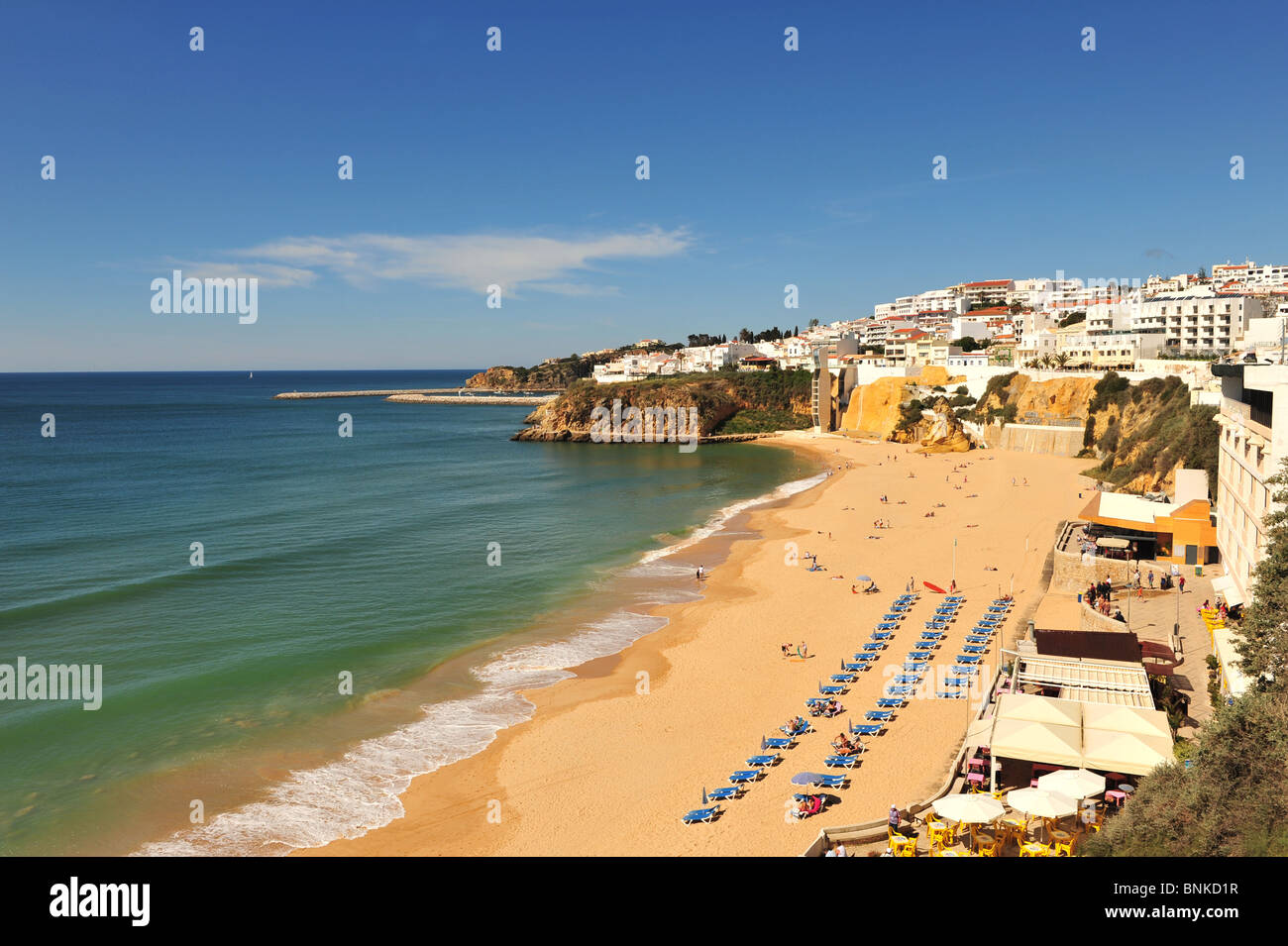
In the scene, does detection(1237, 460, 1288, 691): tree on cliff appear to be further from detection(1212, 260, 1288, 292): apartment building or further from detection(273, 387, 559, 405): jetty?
detection(273, 387, 559, 405): jetty

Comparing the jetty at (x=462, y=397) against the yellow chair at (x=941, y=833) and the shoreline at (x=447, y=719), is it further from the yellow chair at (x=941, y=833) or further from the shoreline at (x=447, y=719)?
the yellow chair at (x=941, y=833)

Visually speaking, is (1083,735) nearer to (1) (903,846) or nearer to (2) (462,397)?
(1) (903,846)

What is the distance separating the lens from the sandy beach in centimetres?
1457

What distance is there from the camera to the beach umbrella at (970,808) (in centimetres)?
1202

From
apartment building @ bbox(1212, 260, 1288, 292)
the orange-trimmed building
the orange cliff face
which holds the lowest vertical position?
the orange-trimmed building

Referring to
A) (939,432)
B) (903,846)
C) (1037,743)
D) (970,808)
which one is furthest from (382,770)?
(939,432)

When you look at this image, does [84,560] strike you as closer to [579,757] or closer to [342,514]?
[342,514]

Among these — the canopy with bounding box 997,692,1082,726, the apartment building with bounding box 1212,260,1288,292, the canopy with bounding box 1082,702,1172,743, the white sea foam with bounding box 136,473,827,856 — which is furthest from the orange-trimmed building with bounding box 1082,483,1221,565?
the apartment building with bounding box 1212,260,1288,292

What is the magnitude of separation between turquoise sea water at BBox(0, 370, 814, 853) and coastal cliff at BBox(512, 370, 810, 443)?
31.2 meters

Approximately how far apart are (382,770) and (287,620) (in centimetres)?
1118

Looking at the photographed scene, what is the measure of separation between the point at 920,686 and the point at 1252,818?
39.1ft
